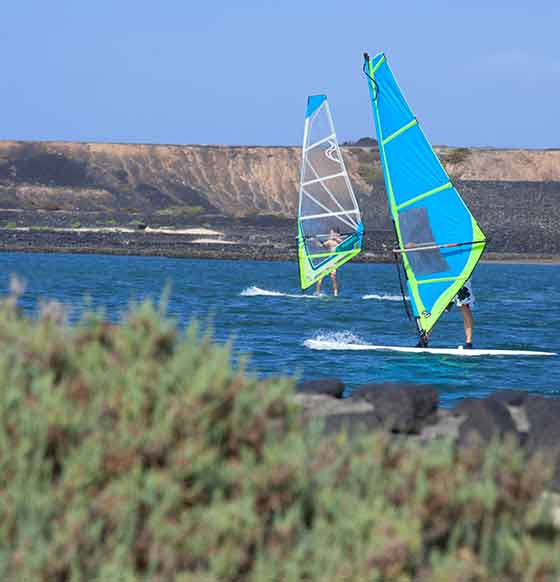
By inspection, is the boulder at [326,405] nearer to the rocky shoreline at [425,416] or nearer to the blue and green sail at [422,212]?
the rocky shoreline at [425,416]

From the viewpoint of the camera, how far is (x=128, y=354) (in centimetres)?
658

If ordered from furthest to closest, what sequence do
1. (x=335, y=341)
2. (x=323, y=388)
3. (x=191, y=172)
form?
(x=191, y=172), (x=335, y=341), (x=323, y=388)

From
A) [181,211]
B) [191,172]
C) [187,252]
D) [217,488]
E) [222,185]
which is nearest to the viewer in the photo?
[217,488]

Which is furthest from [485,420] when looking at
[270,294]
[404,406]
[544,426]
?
[270,294]

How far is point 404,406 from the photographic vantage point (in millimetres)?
8133

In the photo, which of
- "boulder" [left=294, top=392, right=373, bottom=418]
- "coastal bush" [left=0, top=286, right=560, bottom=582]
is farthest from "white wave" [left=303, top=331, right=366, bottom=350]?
"coastal bush" [left=0, top=286, right=560, bottom=582]

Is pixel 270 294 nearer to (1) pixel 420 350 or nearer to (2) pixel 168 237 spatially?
(1) pixel 420 350

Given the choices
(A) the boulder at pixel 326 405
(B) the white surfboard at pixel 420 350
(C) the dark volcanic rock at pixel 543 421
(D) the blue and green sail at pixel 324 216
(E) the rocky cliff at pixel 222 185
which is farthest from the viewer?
(E) the rocky cliff at pixel 222 185

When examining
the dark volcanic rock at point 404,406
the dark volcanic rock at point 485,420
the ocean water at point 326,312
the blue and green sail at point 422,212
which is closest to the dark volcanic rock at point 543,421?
the dark volcanic rock at point 485,420

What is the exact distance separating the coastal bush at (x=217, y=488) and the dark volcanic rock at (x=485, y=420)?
1.37m

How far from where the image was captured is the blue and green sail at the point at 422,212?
69.3 ft

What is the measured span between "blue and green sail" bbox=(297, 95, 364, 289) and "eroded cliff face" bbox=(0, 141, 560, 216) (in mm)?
63715

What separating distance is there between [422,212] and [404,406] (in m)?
13.3

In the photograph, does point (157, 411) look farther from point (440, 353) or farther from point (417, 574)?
point (440, 353)
